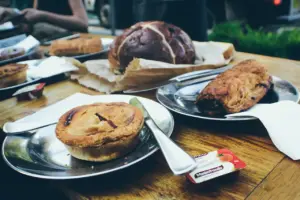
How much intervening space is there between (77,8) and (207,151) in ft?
8.02

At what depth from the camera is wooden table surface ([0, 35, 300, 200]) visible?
24.5 inches

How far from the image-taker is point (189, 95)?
3.33 ft

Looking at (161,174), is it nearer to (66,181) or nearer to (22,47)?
(66,181)

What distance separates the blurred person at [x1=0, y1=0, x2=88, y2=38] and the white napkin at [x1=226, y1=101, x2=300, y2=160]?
1.86m

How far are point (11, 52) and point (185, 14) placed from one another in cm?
111

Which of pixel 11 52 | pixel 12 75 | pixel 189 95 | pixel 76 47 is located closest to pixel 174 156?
pixel 189 95

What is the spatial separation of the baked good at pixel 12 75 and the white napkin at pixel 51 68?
0.06 m

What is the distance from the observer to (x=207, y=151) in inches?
30.0

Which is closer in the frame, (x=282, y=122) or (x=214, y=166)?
(x=214, y=166)

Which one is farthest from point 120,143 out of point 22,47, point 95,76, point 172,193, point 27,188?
point 22,47

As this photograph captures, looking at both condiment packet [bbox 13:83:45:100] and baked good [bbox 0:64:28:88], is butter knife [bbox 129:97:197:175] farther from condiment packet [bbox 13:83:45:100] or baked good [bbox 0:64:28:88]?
baked good [bbox 0:64:28:88]

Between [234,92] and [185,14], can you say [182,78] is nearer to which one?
[234,92]

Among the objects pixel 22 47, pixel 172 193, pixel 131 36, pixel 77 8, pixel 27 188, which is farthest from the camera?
pixel 77 8

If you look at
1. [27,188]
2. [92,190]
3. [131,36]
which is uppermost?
[131,36]
